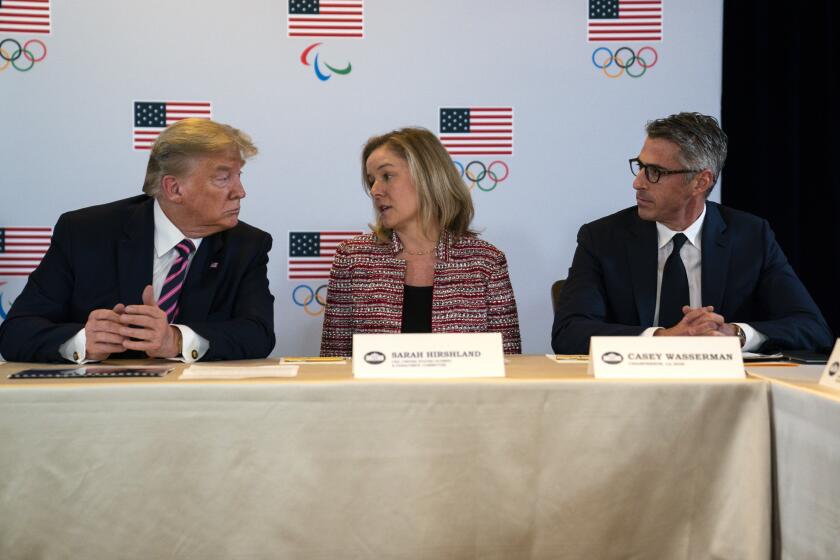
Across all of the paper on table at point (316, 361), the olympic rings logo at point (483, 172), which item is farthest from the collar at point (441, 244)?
the paper on table at point (316, 361)

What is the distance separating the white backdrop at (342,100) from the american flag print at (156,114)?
0.10 ft

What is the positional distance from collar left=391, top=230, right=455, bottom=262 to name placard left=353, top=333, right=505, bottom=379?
1.32 m

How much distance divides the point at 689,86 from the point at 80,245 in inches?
105

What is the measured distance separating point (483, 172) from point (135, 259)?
5.76 feet

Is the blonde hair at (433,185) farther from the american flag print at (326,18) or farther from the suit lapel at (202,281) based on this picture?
the american flag print at (326,18)

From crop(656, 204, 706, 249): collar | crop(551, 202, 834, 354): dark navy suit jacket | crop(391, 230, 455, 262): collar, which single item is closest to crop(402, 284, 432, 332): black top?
crop(391, 230, 455, 262): collar

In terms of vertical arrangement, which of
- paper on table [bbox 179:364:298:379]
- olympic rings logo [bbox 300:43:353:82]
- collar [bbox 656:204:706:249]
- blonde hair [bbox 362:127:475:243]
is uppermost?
olympic rings logo [bbox 300:43:353:82]

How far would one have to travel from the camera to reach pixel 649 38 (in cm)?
380

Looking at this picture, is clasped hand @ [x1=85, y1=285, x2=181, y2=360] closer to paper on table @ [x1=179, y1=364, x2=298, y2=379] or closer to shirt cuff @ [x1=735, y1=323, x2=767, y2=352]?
paper on table @ [x1=179, y1=364, x2=298, y2=379]

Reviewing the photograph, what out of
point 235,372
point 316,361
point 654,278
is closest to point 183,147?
point 316,361

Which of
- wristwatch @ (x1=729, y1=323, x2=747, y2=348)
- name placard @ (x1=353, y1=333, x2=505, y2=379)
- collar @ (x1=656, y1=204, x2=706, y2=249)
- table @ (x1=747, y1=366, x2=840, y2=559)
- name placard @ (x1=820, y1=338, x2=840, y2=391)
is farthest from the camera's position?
collar @ (x1=656, y1=204, x2=706, y2=249)

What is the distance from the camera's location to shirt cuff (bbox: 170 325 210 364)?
2.11 metres

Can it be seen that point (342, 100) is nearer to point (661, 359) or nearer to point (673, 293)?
point (673, 293)

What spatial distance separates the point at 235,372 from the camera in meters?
1.64
